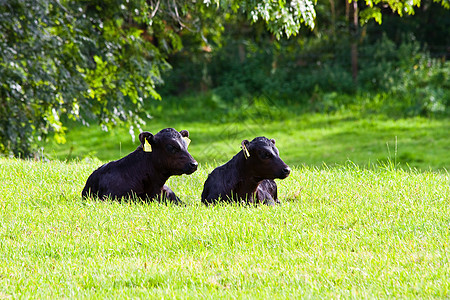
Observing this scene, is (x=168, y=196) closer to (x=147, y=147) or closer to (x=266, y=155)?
(x=147, y=147)

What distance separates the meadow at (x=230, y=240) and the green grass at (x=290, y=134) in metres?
7.61

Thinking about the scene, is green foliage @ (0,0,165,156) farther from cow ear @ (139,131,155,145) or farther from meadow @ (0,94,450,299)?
cow ear @ (139,131,155,145)

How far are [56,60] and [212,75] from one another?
11.3m

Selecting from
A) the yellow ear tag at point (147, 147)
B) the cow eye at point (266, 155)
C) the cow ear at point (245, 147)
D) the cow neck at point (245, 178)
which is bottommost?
the cow neck at point (245, 178)

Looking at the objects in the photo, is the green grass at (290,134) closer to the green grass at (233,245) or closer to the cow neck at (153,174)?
the cow neck at (153,174)

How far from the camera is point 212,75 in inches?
1001

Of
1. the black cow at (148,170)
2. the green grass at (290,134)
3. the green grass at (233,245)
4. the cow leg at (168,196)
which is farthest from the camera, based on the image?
the green grass at (290,134)

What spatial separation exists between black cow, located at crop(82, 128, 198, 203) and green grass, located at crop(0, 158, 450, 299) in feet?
0.99

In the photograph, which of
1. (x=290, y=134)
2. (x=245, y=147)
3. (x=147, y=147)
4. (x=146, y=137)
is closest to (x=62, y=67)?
(x=146, y=137)

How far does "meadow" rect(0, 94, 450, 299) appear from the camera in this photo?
538 cm

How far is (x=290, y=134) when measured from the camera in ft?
68.3

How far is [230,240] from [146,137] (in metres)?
2.14

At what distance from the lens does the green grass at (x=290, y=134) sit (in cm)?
1794

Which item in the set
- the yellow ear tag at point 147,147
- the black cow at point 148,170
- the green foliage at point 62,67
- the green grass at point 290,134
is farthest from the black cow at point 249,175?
the green grass at point 290,134
